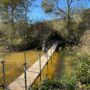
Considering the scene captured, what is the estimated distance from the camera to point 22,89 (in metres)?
7.47

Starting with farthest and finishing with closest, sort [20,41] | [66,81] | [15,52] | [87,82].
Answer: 1. [20,41]
2. [15,52]
3. [87,82]
4. [66,81]

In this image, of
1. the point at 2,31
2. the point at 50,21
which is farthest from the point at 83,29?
the point at 2,31

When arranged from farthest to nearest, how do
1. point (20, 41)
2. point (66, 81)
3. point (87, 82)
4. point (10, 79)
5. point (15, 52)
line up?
1. point (20, 41)
2. point (15, 52)
3. point (10, 79)
4. point (87, 82)
5. point (66, 81)

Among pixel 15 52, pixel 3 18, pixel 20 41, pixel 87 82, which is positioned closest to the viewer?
pixel 87 82

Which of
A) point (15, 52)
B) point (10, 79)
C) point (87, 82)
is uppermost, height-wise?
point (87, 82)

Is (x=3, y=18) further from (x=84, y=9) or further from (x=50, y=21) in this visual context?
(x=84, y=9)

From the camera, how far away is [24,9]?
2234 centimetres

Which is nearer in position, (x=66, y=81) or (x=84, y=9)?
(x=66, y=81)

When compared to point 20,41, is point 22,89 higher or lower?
higher

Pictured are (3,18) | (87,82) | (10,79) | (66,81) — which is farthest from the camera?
(3,18)

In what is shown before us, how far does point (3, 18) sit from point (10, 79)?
42.4 feet

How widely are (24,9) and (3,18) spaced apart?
200cm

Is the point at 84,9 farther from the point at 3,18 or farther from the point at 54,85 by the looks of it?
the point at 54,85

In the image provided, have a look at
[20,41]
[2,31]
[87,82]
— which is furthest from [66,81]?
Result: [2,31]
